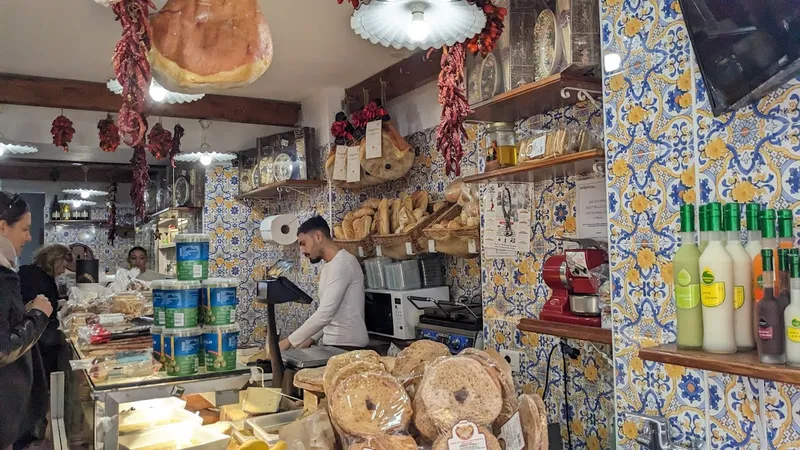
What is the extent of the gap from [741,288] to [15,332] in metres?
3.03

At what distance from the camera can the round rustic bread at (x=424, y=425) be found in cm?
169

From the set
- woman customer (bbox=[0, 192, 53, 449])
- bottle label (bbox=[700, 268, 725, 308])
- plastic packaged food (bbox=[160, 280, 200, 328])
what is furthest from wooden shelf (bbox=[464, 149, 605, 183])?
woman customer (bbox=[0, 192, 53, 449])

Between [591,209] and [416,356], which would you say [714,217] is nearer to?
[416,356]

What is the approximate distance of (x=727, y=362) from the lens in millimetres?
1625

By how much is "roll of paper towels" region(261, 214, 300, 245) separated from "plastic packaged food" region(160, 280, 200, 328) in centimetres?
400

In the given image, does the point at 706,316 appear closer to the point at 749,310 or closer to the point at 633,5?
the point at 749,310

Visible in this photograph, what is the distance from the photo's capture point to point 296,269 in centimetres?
666

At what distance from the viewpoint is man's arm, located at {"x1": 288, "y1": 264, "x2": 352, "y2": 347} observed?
4.45 metres

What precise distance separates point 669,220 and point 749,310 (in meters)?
0.48

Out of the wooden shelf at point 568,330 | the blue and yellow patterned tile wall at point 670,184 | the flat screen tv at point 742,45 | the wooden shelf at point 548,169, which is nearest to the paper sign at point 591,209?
the wooden shelf at point 548,169

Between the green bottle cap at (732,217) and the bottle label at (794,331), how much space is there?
0.30m

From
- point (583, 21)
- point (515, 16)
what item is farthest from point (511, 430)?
point (515, 16)

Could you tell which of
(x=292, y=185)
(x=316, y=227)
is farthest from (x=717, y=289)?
(x=292, y=185)

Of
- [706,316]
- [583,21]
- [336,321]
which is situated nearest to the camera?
[706,316]
